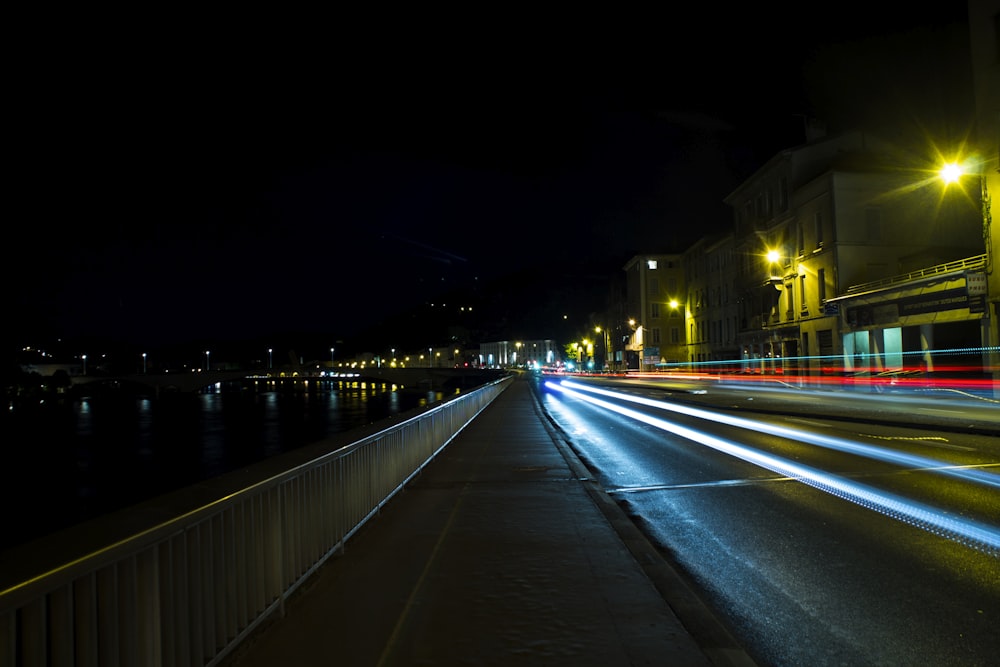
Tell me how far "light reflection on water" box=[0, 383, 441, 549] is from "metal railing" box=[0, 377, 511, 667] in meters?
20.2

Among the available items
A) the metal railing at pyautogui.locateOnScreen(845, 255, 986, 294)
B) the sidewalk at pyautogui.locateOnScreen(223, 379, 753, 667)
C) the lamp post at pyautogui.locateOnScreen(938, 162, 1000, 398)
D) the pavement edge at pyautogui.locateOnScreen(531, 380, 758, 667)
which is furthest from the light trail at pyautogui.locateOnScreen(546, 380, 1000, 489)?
the metal railing at pyautogui.locateOnScreen(845, 255, 986, 294)

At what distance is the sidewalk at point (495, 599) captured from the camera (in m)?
4.19

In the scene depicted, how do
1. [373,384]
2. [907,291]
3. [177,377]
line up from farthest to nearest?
[373,384] → [177,377] → [907,291]

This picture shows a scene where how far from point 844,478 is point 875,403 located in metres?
20.5

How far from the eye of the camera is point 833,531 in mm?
7715

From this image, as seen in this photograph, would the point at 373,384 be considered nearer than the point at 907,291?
No

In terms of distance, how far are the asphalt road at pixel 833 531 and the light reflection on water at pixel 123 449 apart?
65.0 ft

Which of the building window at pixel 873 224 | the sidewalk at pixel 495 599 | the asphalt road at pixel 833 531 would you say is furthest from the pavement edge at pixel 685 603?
the building window at pixel 873 224

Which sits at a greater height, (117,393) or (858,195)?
(858,195)

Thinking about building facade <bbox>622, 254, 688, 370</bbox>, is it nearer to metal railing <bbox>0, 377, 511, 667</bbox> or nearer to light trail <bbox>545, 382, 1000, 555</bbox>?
light trail <bbox>545, 382, 1000, 555</bbox>

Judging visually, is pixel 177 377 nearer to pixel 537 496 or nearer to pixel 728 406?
pixel 728 406

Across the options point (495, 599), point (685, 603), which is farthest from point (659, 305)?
point (495, 599)

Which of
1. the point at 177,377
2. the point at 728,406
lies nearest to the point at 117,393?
the point at 177,377

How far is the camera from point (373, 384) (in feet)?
603
